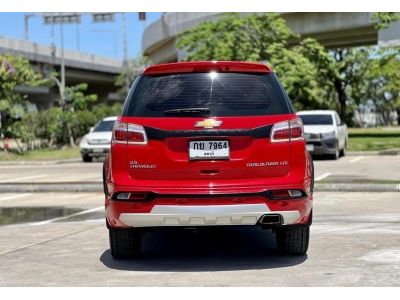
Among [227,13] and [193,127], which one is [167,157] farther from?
[227,13]

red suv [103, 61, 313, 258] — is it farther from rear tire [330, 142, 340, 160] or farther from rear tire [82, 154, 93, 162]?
rear tire [82, 154, 93, 162]

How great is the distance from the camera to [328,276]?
561cm

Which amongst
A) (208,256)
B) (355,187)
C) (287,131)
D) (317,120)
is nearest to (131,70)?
(317,120)

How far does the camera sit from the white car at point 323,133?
20.9 metres

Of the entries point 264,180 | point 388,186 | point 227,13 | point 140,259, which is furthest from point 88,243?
point 227,13

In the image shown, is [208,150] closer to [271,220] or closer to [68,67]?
[271,220]

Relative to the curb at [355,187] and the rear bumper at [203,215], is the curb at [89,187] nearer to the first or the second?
the curb at [355,187]

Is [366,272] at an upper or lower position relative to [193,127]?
lower

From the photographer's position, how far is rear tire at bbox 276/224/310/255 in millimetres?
6426

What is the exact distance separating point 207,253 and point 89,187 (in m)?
6.81

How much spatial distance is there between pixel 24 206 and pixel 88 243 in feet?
14.3

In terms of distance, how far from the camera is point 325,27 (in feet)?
126

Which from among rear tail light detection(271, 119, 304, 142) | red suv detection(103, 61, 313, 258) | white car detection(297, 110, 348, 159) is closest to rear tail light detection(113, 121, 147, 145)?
red suv detection(103, 61, 313, 258)

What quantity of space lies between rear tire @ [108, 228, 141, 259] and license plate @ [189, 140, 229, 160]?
102cm
